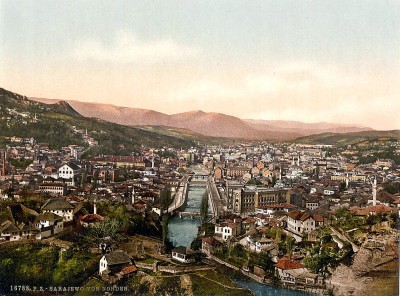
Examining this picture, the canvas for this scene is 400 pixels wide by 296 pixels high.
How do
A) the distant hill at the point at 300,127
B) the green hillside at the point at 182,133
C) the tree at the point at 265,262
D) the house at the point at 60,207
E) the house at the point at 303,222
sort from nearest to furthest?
the tree at the point at 265,262 → the house at the point at 303,222 → the house at the point at 60,207 → the distant hill at the point at 300,127 → the green hillside at the point at 182,133

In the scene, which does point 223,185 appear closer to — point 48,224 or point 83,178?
point 83,178

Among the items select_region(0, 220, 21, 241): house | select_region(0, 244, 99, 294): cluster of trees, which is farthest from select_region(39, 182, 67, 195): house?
select_region(0, 244, 99, 294): cluster of trees

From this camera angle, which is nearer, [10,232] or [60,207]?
[10,232]

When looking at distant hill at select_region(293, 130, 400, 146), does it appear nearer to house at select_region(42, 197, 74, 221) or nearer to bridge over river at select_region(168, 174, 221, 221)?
bridge over river at select_region(168, 174, 221, 221)

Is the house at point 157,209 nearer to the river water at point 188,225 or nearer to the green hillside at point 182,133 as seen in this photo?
the river water at point 188,225

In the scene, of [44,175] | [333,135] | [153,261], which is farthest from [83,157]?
[333,135]

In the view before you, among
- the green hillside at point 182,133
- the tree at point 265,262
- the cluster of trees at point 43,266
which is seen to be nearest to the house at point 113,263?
the cluster of trees at point 43,266

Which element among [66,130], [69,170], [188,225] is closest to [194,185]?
[188,225]
